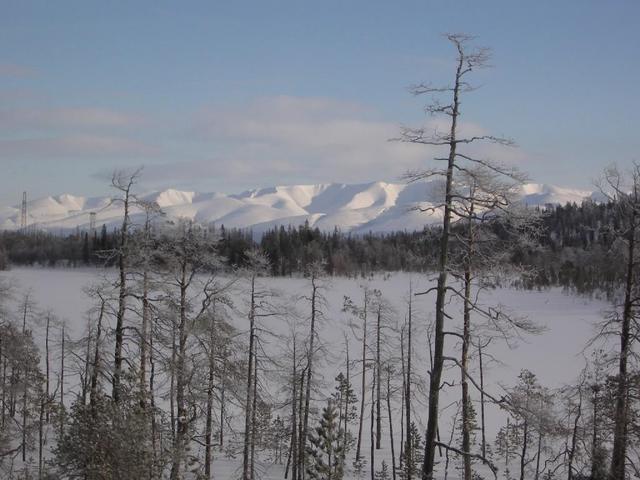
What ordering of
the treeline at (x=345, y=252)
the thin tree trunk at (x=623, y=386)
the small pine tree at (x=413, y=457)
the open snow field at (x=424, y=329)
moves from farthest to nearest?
1. the treeline at (x=345, y=252)
2. the open snow field at (x=424, y=329)
3. the small pine tree at (x=413, y=457)
4. the thin tree trunk at (x=623, y=386)

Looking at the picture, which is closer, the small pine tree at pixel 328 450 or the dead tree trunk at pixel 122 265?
the dead tree trunk at pixel 122 265

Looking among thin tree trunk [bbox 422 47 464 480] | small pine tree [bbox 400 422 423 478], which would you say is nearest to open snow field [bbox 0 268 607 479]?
small pine tree [bbox 400 422 423 478]

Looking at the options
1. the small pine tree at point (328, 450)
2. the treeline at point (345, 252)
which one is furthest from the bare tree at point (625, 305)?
the treeline at point (345, 252)

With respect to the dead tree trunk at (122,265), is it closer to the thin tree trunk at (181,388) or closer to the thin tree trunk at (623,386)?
the thin tree trunk at (181,388)

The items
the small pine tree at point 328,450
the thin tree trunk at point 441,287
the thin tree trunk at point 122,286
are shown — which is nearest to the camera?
the thin tree trunk at point 441,287

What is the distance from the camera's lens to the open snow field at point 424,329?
1499 inches

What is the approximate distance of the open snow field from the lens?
38.1 meters

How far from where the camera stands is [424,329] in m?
25.1

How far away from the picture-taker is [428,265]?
11148 mm

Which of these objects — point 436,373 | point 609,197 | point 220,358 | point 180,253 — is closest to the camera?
point 436,373

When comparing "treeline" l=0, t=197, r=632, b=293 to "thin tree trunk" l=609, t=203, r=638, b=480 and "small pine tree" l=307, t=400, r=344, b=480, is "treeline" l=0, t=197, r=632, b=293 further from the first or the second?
"thin tree trunk" l=609, t=203, r=638, b=480

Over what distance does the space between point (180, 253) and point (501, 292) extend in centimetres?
7843

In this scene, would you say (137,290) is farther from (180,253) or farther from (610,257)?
(610,257)

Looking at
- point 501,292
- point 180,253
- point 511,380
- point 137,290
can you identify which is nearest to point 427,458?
point 137,290
